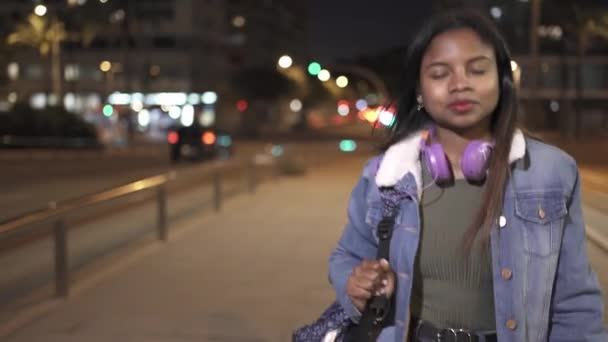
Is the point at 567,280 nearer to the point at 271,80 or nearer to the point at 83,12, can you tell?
the point at 83,12

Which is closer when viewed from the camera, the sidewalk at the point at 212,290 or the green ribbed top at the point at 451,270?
the green ribbed top at the point at 451,270

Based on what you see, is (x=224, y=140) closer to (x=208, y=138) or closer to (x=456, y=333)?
(x=208, y=138)

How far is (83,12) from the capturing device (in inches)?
2218

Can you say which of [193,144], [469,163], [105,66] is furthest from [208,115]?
[469,163]

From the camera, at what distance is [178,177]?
1229 cm

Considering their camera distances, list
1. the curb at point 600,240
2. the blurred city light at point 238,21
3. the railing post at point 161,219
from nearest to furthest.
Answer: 1. the curb at point 600,240
2. the railing post at point 161,219
3. the blurred city light at point 238,21

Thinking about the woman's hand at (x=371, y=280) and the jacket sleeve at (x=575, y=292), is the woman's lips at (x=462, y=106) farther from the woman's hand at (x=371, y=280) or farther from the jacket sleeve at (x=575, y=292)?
the woman's hand at (x=371, y=280)

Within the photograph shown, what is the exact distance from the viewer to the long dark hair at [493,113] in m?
2.22

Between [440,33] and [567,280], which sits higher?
[440,33]

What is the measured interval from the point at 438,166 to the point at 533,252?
341 millimetres

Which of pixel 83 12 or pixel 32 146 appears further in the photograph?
pixel 83 12

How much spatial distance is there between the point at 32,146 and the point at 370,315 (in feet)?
133

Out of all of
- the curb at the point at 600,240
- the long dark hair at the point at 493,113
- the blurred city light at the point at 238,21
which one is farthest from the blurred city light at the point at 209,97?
the long dark hair at the point at 493,113

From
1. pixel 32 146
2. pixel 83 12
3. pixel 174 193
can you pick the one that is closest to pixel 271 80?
pixel 83 12
